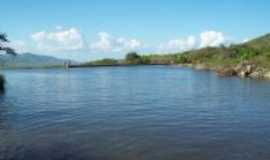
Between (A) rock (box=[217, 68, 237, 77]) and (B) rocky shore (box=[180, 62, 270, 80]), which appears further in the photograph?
(A) rock (box=[217, 68, 237, 77])

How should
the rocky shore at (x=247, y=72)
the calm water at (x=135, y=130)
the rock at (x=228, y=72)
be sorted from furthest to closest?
1. the rock at (x=228, y=72)
2. the rocky shore at (x=247, y=72)
3. the calm water at (x=135, y=130)

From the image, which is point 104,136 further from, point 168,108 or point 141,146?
point 168,108

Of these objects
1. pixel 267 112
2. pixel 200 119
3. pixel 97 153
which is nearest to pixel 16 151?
pixel 97 153

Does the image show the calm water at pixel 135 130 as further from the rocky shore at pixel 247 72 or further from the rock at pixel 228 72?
the rock at pixel 228 72

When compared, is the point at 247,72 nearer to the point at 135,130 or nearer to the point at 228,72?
the point at 228,72

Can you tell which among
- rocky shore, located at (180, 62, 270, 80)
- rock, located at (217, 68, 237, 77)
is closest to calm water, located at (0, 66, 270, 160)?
rocky shore, located at (180, 62, 270, 80)

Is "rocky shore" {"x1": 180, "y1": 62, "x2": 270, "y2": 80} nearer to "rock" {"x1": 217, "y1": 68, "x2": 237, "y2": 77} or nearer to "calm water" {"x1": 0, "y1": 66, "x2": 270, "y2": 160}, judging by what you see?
"rock" {"x1": 217, "y1": 68, "x2": 237, "y2": 77}

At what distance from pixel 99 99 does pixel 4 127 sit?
16552 mm

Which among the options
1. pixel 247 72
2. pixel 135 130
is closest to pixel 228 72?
pixel 247 72

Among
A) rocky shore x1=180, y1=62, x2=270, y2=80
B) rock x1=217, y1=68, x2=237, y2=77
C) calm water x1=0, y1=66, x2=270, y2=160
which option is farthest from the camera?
rock x1=217, y1=68, x2=237, y2=77

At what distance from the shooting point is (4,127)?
78.2ft

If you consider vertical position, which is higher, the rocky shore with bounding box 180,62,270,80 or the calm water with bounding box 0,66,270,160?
the rocky shore with bounding box 180,62,270,80

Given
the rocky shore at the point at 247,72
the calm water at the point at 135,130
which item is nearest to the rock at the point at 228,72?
the rocky shore at the point at 247,72

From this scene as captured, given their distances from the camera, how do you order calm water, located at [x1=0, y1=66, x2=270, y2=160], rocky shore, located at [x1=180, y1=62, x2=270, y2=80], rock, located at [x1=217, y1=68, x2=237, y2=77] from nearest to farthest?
1. calm water, located at [x1=0, y1=66, x2=270, y2=160]
2. rocky shore, located at [x1=180, y1=62, x2=270, y2=80]
3. rock, located at [x1=217, y1=68, x2=237, y2=77]
